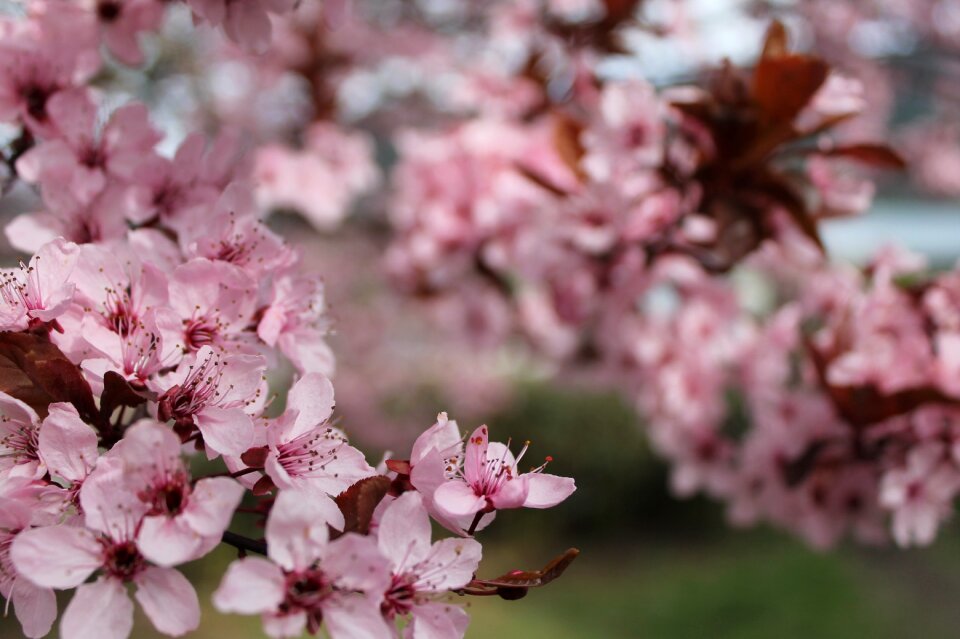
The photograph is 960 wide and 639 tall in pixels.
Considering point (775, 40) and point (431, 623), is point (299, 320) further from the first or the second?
point (775, 40)

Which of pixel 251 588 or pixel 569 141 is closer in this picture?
pixel 251 588

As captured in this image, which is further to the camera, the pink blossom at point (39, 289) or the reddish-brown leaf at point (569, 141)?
the reddish-brown leaf at point (569, 141)

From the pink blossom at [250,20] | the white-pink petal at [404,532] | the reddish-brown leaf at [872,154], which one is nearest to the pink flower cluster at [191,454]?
the white-pink petal at [404,532]

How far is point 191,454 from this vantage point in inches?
31.0

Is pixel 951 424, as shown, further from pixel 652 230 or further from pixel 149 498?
pixel 149 498

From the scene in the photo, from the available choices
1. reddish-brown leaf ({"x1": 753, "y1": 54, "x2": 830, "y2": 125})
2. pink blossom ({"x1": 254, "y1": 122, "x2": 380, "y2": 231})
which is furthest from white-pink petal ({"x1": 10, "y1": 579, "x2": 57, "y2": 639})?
pink blossom ({"x1": 254, "y1": 122, "x2": 380, "y2": 231})

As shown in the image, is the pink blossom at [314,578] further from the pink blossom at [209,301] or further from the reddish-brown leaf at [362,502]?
the pink blossom at [209,301]

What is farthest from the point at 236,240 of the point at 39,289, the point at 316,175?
the point at 316,175

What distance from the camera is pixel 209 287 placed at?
2.65 ft

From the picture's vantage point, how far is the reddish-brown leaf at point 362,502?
0.68 metres

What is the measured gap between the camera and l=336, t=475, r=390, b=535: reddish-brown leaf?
0.68 metres

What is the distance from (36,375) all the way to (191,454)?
0.15 metres

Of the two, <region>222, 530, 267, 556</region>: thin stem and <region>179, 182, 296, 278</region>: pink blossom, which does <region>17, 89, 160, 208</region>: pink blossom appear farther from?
<region>222, 530, 267, 556</region>: thin stem

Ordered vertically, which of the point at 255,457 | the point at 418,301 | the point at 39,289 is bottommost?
the point at 418,301
